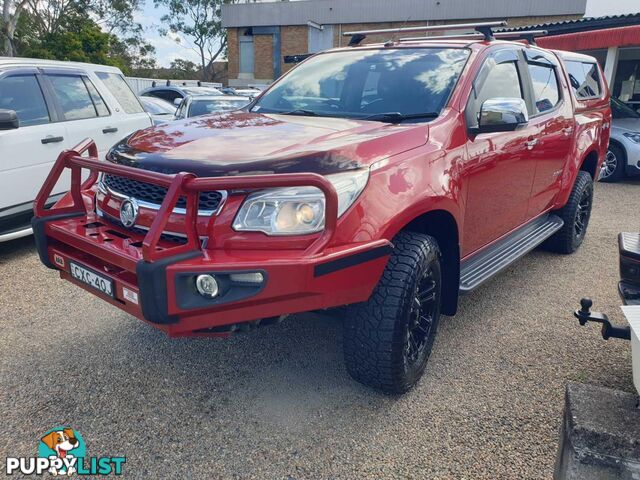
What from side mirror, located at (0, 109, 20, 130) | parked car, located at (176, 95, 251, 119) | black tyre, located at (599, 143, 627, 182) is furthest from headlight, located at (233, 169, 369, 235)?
black tyre, located at (599, 143, 627, 182)

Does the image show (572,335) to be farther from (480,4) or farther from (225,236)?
(480,4)

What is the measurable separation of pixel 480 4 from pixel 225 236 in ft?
85.7

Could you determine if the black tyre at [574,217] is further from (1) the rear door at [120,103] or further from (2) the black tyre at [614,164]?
(2) the black tyre at [614,164]

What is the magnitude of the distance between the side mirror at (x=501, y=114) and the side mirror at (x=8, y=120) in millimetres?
3749

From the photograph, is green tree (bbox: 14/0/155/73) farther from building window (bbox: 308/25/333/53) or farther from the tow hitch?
the tow hitch

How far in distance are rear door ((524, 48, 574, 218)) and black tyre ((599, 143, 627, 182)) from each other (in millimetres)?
5603

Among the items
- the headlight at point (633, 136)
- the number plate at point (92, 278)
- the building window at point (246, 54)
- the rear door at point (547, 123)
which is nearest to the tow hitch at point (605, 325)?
the rear door at point (547, 123)

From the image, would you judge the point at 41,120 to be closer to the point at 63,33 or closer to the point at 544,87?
the point at 544,87

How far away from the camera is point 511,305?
388 centimetres

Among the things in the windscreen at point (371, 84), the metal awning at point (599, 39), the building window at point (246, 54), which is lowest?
the windscreen at point (371, 84)

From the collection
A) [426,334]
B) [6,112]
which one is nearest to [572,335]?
[426,334]

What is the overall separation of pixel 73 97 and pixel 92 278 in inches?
147

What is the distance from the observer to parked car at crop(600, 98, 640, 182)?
30.0 feet

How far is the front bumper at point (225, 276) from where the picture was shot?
6.52ft
